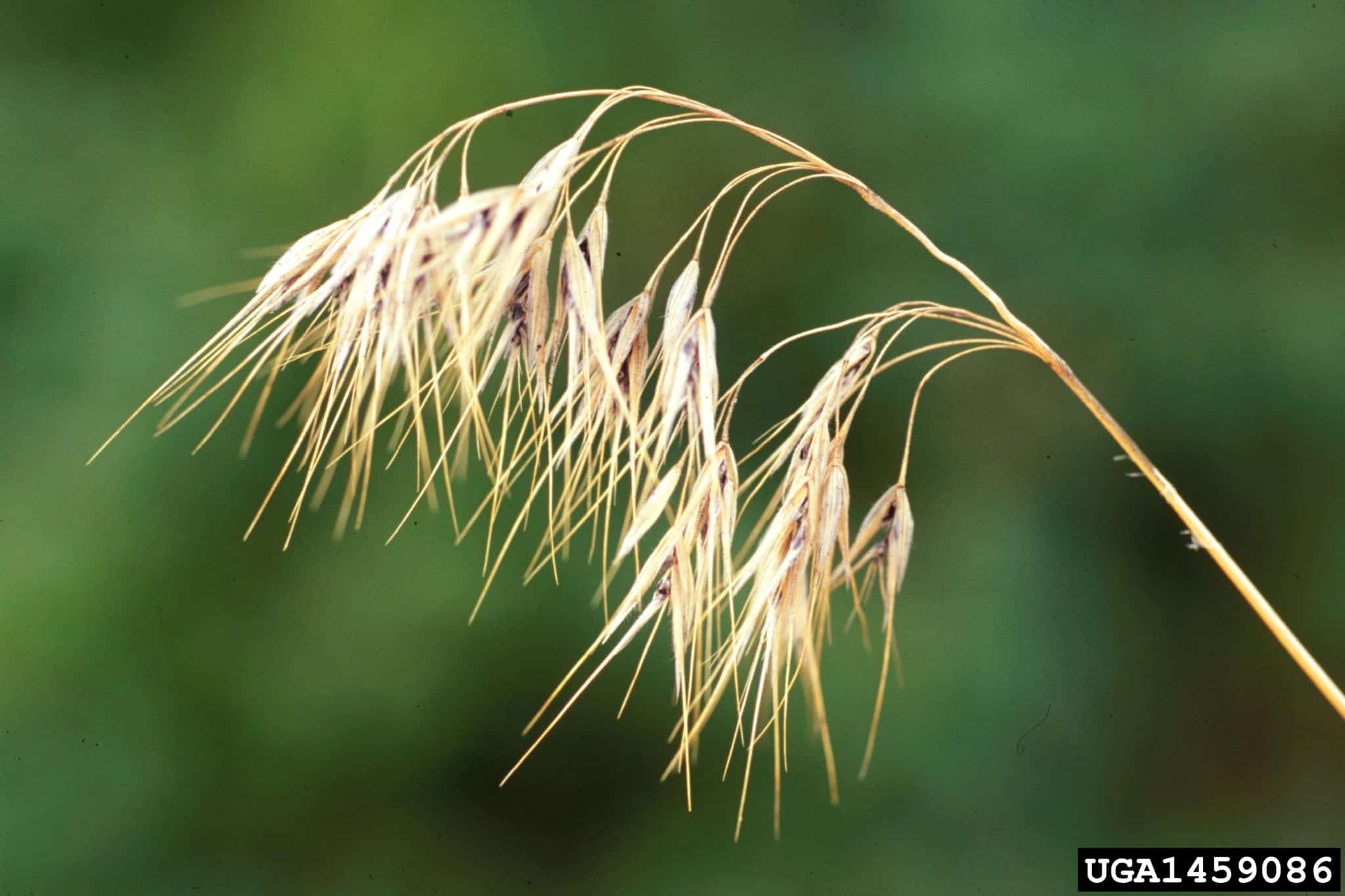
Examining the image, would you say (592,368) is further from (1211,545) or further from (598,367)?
(1211,545)

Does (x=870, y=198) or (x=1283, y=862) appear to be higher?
(x=870, y=198)

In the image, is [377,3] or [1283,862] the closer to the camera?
[1283,862]

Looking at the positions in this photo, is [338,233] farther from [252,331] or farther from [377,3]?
[377,3]

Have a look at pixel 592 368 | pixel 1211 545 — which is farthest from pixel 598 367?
pixel 1211 545

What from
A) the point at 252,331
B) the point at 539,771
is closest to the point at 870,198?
the point at 252,331

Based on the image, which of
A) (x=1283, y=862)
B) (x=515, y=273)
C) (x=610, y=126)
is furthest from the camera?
(x=610, y=126)

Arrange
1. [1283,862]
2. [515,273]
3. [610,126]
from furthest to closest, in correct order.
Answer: [610,126], [1283,862], [515,273]

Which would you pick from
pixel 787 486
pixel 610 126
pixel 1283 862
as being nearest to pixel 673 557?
pixel 787 486

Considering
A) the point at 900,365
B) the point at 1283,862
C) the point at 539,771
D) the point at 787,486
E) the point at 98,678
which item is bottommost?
the point at 1283,862

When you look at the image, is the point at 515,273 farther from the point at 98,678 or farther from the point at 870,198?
the point at 98,678
